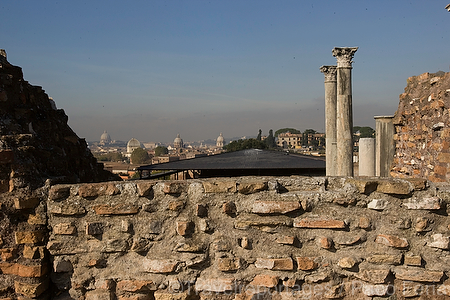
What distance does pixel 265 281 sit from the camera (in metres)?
2.60

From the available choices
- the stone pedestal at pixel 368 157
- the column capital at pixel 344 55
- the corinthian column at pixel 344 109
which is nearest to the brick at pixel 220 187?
the stone pedestal at pixel 368 157

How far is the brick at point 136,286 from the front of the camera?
8.64ft

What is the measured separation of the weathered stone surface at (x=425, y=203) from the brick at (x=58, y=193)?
2472mm

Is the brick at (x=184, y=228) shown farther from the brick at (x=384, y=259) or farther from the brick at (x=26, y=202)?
the brick at (x=384, y=259)

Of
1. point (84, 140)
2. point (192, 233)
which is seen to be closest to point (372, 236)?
point (192, 233)

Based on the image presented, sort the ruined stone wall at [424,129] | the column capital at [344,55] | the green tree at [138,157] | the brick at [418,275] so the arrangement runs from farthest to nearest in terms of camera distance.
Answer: the green tree at [138,157], the column capital at [344,55], the ruined stone wall at [424,129], the brick at [418,275]

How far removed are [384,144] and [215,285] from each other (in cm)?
685

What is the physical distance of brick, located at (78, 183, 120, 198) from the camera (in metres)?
2.71

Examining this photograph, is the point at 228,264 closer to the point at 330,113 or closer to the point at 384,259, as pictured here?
the point at 384,259

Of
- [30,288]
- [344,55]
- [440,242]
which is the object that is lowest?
[30,288]

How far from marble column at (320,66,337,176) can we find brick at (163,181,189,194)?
8.06 metres

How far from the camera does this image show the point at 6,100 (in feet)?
10.0

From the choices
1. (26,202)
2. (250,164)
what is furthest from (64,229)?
(250,164)

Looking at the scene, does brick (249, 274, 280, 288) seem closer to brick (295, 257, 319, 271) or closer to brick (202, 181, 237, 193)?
brick (295, 257, 319, 271)
